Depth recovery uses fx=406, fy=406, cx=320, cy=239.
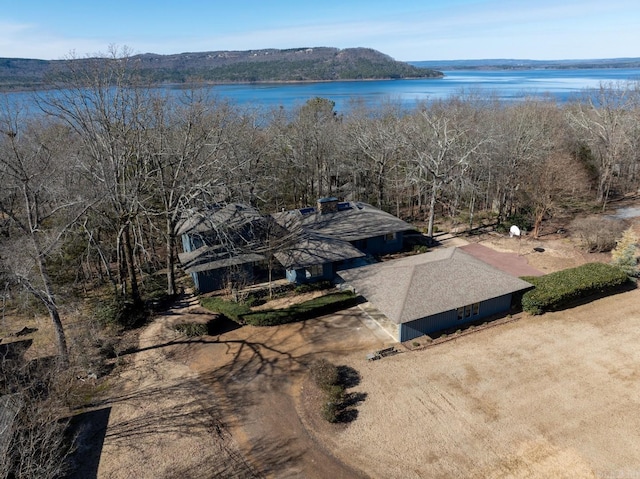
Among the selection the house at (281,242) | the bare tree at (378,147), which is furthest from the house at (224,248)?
the bare tree at (378,147)

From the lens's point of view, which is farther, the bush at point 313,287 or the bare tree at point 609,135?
the bare tree at point 609,135

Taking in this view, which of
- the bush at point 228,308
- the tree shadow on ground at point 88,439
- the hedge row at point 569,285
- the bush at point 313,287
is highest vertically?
the hedge row at point 569,285

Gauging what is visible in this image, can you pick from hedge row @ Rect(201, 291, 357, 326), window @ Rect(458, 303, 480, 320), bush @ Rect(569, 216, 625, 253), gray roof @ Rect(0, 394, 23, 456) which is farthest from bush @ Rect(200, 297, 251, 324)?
bush @ Rect(569, 216, 625, 253)

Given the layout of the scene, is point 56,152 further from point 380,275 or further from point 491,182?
point 491,182

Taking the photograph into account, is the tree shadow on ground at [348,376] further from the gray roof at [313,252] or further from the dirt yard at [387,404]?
the gray roof at [313,252]

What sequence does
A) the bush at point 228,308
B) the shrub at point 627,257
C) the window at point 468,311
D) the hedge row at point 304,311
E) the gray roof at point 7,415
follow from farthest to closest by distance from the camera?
the shrub at point 627,257
the bush at point 228,308
the hedge row at point 304,311
the window at point 468,311
the gray roof at point 7,415

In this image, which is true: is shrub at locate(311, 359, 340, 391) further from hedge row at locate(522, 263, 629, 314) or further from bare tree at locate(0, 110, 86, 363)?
hedge row at locate(522, 263, 629, 314)

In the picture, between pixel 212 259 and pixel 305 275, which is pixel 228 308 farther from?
pixel 305 275

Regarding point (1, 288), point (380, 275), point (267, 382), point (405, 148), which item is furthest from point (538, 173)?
point (1, 288)
